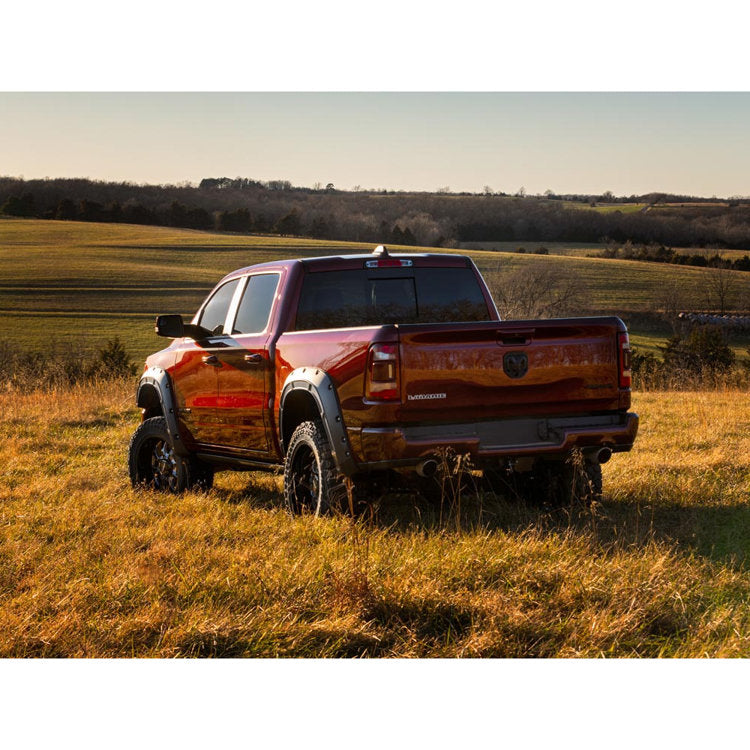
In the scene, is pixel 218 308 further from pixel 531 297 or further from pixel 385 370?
pixel 531 297

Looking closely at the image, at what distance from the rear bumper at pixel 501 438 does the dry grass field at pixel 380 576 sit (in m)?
0.45

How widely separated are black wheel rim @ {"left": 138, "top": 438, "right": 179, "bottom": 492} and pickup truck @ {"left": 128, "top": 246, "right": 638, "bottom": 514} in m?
0.62

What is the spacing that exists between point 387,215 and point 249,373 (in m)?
65.3

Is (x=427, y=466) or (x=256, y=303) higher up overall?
(x=256, y=303)

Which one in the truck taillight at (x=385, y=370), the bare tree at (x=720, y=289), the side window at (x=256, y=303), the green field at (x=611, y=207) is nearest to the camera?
the truck taillight at (x=385, y=370)

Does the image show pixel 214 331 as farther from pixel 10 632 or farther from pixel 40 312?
pixel 40 312

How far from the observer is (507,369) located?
6.04m

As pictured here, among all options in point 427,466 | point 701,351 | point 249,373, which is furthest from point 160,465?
point 701,351

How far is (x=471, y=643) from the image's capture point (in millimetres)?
4207

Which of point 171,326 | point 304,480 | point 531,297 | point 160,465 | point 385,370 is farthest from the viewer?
point 531,297

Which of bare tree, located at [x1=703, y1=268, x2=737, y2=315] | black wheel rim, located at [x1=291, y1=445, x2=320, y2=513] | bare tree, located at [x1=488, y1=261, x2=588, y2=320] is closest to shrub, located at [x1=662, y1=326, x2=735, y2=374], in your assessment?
bare tree, located at [x1=488, y1=261, x2=588, y2=320]

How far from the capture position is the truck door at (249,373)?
712 cm

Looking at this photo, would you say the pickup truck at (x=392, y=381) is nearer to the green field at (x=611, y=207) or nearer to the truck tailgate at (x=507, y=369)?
the truck tailgate at (x=507, y=369)

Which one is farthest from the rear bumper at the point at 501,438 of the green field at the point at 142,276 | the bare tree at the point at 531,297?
the green field at the point at 142,276
